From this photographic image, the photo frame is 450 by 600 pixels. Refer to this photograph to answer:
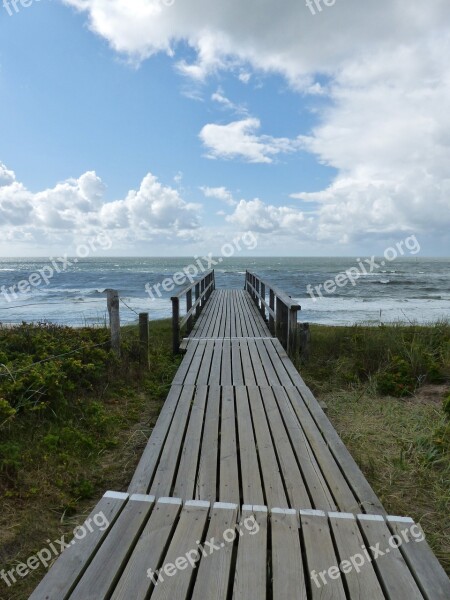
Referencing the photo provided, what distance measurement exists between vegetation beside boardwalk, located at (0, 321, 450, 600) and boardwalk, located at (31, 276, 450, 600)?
1.84ft

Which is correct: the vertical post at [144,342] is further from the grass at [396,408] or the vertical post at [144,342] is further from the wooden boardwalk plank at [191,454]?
the grass at [396,408]

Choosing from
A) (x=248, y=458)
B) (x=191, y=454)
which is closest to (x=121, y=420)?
(x=191, y=454)

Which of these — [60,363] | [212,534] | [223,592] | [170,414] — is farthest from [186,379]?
[223,592]

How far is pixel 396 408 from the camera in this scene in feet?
16.0

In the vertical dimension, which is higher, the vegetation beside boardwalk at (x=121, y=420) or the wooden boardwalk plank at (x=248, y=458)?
the wooden boardwalk plank at (x=248, y=458)

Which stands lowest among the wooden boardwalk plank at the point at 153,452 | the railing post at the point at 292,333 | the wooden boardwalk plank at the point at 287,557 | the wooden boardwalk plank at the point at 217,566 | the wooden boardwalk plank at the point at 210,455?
the wooden boardwalk plank at the point at 210,455

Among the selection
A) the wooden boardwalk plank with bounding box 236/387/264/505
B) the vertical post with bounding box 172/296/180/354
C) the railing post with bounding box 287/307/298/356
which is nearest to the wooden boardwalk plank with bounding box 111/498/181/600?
the wooden boardwalk plank with bounding box 236/387/264/505

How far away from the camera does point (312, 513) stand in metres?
2.19

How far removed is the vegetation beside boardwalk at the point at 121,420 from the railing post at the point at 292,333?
414 mm

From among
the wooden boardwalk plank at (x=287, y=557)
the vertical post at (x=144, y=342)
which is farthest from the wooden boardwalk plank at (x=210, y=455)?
the vertical post at (x=144, y=342)

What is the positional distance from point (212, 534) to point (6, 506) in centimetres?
165

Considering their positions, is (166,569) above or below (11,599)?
above

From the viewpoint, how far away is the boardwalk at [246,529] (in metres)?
1.72

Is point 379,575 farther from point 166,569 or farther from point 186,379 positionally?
point 186,379
